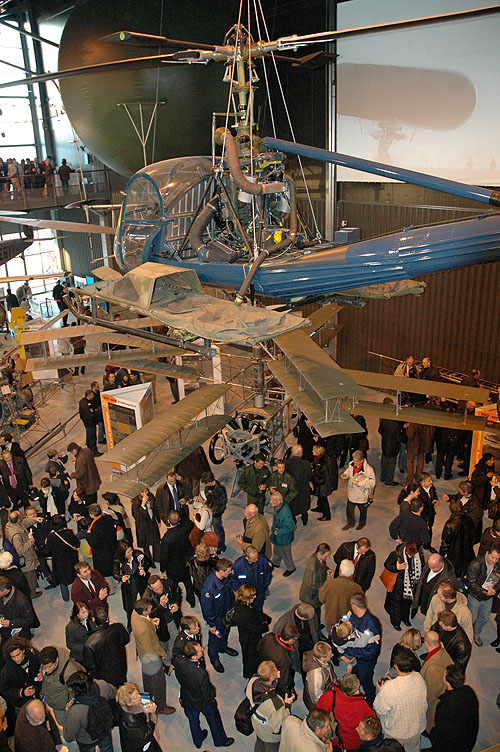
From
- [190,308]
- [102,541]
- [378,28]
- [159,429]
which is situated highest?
[378,28]

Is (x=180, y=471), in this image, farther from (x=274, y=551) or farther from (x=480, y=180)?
(x=480, y=180)

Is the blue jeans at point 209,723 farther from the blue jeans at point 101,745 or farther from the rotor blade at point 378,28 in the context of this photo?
the rotor blade at point 378,28

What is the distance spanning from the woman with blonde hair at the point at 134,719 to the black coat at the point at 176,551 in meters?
2.40

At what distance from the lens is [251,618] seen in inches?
224

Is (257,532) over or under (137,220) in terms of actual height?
under

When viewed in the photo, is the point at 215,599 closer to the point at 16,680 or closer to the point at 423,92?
the point at 16,680

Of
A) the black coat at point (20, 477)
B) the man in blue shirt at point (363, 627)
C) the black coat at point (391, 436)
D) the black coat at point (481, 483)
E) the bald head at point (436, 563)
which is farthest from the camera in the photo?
the black coat at point (391, 436)

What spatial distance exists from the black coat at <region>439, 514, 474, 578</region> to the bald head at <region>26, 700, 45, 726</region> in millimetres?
4633

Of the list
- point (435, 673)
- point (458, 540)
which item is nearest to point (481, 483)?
point (458, 540)

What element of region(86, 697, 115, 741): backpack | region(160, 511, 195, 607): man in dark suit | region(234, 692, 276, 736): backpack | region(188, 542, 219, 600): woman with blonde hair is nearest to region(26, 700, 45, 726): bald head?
region(86, 697, 115, 741): backpack

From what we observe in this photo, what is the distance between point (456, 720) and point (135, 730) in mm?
2458

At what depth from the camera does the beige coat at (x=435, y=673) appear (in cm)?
492

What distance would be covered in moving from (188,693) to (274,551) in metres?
2.93

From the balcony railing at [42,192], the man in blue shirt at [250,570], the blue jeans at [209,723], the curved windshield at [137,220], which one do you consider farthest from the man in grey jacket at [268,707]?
the balcony railing at [42,192]
